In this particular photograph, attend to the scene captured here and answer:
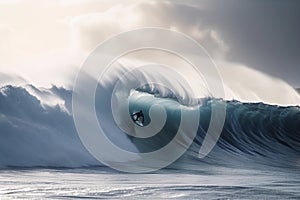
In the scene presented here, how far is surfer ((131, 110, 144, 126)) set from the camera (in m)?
16.3

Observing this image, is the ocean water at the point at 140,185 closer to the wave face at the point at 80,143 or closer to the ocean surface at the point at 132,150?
the ocean surface at the point at 132,150

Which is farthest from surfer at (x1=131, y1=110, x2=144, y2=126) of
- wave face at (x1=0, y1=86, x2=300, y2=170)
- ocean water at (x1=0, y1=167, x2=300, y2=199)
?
ocean water at (x1=0, y1=167, x2=300, y2=199)

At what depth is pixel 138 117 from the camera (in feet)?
55.7

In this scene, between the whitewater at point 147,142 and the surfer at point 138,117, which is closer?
the whitewater at point 147,142

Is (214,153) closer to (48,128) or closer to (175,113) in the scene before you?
(175,113)

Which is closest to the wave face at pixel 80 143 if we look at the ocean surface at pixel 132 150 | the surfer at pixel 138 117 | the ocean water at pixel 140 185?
the ocean surface at pixel 132 150

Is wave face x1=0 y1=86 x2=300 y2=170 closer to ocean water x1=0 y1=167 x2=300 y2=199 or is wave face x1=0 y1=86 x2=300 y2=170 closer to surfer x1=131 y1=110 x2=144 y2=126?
surfer x1=131 y1=110 x2=144 y2=126

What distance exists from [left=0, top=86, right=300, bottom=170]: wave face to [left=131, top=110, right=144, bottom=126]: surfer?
0.17 m

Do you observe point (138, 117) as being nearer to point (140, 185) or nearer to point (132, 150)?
point (132, 150)

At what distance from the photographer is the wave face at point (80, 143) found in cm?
1232

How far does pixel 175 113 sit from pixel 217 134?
1.68 m

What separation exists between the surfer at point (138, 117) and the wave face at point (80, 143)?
6.8 inches

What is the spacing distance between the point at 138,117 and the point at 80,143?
3.74 m

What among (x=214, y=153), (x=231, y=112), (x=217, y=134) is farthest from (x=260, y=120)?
(x=214, y=153)
